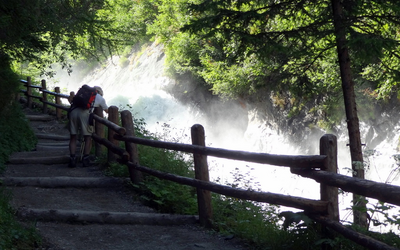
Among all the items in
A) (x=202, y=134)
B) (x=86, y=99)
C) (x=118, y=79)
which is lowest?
(x=202, y=134)

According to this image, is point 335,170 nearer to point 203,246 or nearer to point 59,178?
point 203,246

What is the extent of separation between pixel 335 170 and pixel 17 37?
19.5 feet

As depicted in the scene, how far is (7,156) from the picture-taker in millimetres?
9367

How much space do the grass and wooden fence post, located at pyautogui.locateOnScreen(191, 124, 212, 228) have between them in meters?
1.93

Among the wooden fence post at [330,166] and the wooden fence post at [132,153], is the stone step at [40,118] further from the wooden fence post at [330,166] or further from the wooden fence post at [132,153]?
the wooden fence post at [330,166]

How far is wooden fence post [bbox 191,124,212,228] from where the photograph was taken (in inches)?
215

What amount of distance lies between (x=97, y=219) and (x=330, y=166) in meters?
3.19

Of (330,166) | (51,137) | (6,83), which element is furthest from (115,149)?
(51,137)

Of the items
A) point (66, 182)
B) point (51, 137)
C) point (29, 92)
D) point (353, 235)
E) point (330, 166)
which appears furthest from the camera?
point (29, 92)

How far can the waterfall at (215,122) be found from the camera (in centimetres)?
1728

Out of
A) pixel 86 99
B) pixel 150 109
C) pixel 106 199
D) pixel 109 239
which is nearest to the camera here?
pixel 109 239

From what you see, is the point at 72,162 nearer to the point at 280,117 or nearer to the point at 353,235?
the point at 353,235

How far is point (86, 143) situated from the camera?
905cm

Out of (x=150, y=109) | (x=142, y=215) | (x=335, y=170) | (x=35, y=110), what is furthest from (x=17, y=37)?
(x=150, y=109)
